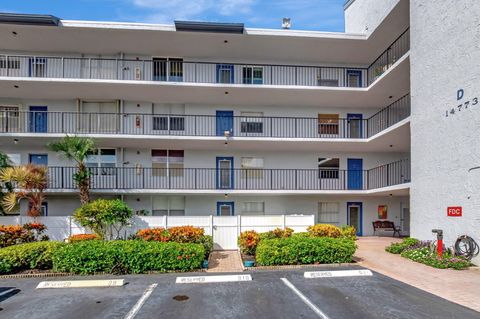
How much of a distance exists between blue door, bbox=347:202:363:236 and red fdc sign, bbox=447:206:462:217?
26.3 ft

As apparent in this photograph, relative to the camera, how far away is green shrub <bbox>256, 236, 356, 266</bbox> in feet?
35.5

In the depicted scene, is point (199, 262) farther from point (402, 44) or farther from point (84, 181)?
point (402, 44)

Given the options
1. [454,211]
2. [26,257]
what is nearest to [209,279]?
[26,257]

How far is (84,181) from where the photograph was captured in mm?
14750

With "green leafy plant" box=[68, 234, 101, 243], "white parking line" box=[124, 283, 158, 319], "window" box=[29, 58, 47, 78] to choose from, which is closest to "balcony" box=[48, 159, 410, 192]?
"green leafy plant" box=[68, 234, 101, 243]

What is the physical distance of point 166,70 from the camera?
720 inches

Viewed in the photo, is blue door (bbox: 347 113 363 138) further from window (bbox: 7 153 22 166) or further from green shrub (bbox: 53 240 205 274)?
window (bbox: 7 153 22 166)

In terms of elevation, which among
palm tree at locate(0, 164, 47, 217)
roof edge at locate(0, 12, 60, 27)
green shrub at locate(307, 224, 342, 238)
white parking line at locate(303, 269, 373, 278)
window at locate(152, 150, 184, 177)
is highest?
roof edge at locate(0, 12, 60, 27)

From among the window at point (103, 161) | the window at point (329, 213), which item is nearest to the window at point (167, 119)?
the window at point (103, 161)

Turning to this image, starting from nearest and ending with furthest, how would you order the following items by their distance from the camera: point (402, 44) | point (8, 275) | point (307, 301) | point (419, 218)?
point (307, 301) < point (8, 275) < point (419, 218) < point (402, 44)

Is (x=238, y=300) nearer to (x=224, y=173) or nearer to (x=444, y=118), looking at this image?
(x=444, y=118)

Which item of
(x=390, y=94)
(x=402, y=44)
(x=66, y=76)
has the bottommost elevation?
(x=390, y=94)

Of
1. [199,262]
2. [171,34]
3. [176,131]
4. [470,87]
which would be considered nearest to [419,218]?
[470,87]

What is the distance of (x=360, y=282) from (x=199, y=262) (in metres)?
5.01
